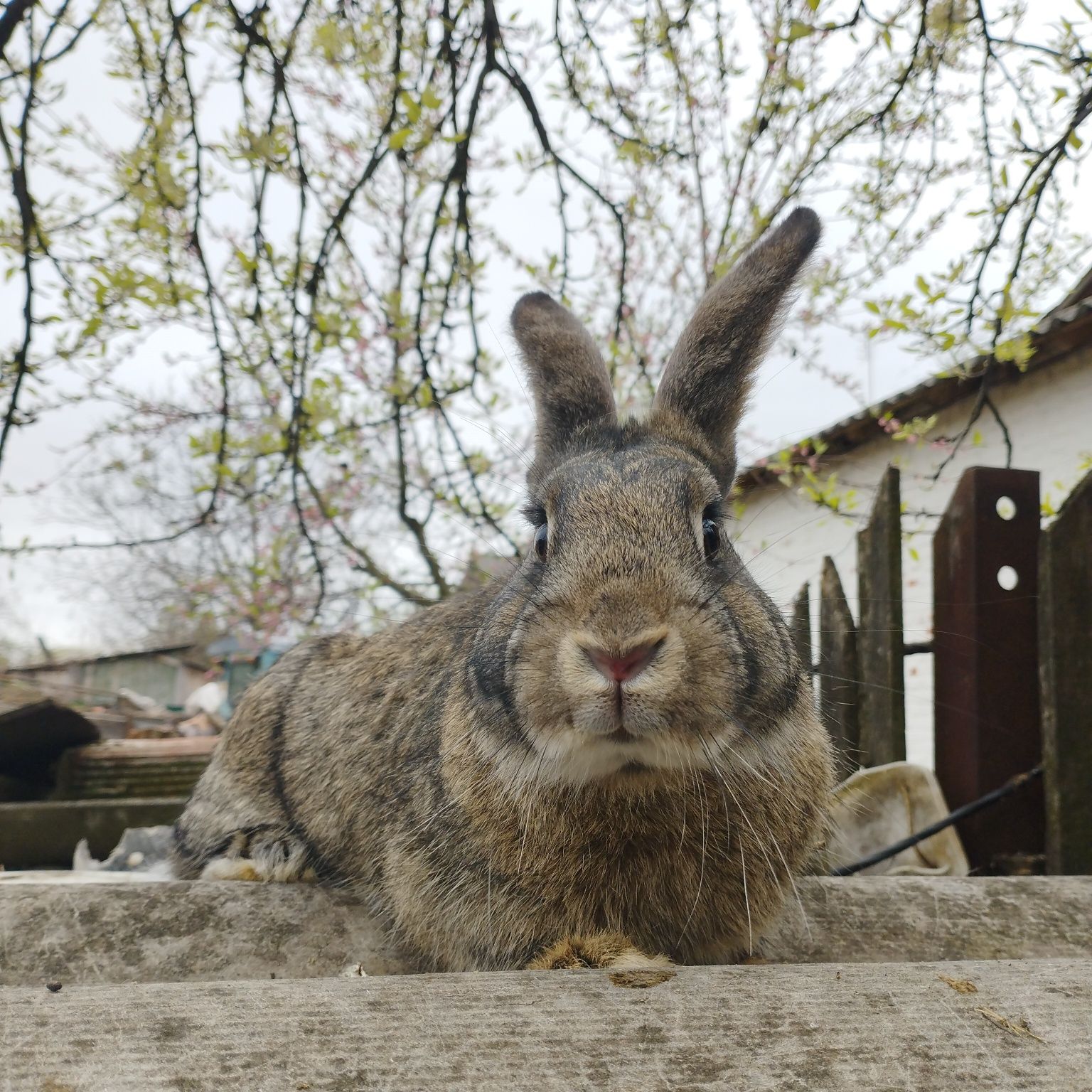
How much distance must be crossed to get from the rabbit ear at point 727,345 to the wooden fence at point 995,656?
0.76 m

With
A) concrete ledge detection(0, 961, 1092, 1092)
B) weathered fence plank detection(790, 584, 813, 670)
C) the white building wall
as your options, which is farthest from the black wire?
the white building wall

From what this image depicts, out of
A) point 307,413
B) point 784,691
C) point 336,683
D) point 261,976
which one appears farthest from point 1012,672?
point 307,413

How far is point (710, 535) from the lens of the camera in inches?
84.4

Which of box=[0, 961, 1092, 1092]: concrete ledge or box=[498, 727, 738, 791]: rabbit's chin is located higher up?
box=[498, 727, 738, 791]: rabbit's chin

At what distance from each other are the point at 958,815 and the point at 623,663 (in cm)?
192

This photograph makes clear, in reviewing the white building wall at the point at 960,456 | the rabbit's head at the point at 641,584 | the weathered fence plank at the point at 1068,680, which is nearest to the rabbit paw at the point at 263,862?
the rabbit's head at the point at 641,584

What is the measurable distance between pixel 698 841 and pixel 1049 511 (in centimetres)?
257

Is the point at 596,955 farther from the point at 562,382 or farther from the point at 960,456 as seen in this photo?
the point at 960,456

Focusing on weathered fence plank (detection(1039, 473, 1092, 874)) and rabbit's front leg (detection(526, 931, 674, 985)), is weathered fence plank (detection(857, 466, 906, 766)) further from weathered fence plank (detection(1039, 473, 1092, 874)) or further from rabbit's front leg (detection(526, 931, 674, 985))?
rabbit's front leg (detection(526, 931, 674, 985))

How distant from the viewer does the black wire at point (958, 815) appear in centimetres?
295

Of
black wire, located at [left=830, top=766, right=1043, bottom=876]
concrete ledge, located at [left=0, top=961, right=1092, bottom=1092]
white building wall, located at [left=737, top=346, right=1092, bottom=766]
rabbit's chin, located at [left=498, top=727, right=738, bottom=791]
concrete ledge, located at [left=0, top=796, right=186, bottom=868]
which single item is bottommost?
concrete ledge, located at [left=0, top=796, right=186, bottom=868]

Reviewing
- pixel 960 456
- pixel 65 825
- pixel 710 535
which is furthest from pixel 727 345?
pixel 960 456

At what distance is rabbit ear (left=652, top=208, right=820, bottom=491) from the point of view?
2424 mm

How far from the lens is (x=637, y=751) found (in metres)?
1.67
